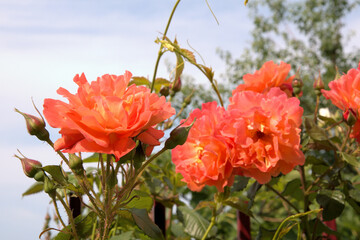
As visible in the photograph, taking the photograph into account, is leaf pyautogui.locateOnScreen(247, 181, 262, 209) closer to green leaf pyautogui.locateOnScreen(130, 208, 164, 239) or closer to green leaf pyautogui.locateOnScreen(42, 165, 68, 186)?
green leaf pyautogui.locateOnScreen(130, 208, 164, 239)

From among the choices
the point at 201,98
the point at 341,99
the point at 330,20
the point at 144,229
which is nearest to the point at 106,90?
the point at 144,229

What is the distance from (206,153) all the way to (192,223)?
274 mm

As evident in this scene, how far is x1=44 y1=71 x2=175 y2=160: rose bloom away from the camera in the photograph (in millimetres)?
529

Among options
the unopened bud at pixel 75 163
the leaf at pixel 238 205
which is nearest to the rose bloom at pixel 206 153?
the leaf at pixel 238 205

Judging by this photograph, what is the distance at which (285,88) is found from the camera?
3.32 feet

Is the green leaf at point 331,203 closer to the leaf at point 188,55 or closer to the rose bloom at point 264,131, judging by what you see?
the rose bloom at point 264,131

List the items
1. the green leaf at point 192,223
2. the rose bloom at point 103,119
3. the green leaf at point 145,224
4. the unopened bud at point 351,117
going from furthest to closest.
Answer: the green leaf at point 192,223 → the unopened bud at point 351,117 → the green leaf at point 145,224 → the rose bloom at point 103,119

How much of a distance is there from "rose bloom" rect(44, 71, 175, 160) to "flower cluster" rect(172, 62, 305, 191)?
0.17 m

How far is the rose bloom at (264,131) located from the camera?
0.71 metres

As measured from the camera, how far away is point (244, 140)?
714 mm

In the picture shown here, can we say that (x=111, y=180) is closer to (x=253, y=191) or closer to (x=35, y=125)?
(x=35, y=125)

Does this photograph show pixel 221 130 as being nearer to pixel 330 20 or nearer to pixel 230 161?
pixel 230 161

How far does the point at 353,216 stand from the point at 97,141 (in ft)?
7.01

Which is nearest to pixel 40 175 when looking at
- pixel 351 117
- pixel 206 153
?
pixel 206 153
